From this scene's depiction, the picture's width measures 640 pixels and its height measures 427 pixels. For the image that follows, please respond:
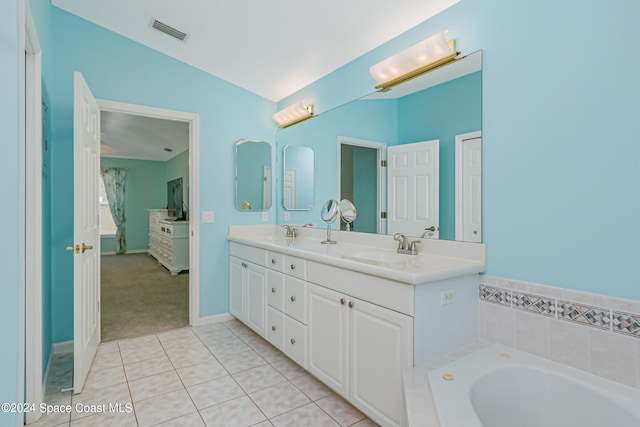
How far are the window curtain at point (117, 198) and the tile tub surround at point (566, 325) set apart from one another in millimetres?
8525

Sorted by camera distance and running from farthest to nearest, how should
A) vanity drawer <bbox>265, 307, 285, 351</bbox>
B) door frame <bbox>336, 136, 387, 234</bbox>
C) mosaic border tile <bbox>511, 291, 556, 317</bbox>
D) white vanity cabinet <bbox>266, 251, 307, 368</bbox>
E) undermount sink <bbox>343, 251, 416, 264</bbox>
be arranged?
1. vanity drawer <bbox>265, 307, 285, 351</bbox>
2. door frame <bbox>336, 136, 387, 234</bbox>
3. white vanity cabinet <bbox>266, 251, 307, 368</bbox>
4. undermount sink <bbox>343, 251, 416, 264</bbox>
5. mosaic border tile <bbox>511, 291, 556, 317</bbox>

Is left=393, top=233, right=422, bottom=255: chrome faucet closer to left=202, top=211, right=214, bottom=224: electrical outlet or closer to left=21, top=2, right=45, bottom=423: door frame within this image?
left=202, top=211, right=214, bottom=224: electrical outlet

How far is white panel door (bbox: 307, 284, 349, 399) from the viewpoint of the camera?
1857 millimetres

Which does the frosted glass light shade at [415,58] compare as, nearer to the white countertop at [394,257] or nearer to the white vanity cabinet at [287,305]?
the white countertop at [394,257]

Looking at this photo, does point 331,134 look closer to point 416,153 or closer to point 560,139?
point 416,153

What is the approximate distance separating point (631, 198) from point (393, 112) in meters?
1.36

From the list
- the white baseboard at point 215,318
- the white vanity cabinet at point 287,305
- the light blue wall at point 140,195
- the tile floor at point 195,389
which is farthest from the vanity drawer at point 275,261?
the light blue wall at point 140,195

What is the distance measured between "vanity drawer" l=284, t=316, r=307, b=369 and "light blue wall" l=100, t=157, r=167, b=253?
7343mm

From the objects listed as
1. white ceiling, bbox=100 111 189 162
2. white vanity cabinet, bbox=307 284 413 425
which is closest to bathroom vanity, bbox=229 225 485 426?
white vanity cabinet, bbox=307 284 413 425

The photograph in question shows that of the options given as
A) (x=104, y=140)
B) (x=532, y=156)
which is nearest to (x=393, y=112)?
(x=532, y=156)

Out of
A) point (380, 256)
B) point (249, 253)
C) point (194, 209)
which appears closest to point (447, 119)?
point (380, 256)

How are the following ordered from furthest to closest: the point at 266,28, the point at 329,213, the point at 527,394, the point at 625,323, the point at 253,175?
the point at 253,175, the point at 329,213, the point at 266,28, the point at 527,394, the point at 625,323

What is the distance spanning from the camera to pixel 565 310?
1.46m

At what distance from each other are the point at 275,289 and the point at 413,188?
48.8 inches
